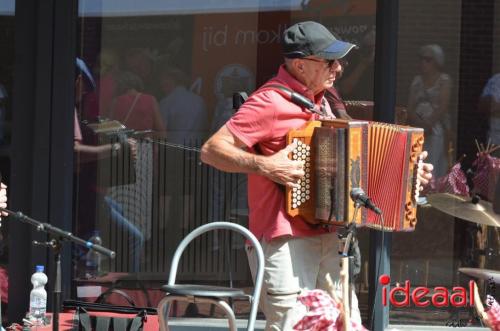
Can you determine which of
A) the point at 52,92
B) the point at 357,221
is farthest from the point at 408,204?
the point at 52,92

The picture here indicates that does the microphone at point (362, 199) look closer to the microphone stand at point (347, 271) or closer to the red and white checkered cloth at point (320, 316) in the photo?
the microphone stand at point (347, 271)

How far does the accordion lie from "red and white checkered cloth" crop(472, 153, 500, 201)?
7.17ft

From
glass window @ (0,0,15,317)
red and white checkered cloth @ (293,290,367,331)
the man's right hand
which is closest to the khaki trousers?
the man's right hand

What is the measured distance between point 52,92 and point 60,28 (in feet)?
1.38

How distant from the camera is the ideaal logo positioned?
7.12 m

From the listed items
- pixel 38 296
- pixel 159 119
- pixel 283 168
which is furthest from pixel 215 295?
pixel 159 119

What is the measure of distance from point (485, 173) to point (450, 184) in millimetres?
241

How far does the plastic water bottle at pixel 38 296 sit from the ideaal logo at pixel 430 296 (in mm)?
2208

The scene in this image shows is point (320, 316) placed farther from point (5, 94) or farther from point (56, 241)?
point (5, 94)

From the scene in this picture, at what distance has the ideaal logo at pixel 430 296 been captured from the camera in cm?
712

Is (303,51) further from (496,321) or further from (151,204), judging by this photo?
(151,204)

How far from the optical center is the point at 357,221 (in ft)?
15.8

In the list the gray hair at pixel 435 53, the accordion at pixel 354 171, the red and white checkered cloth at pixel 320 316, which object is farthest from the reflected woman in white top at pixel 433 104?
the red and white checkered cloth at pixel 320 316

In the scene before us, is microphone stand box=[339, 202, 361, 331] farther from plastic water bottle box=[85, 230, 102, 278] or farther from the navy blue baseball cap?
plastic water bottle box=[85, 230, 102, 278]
